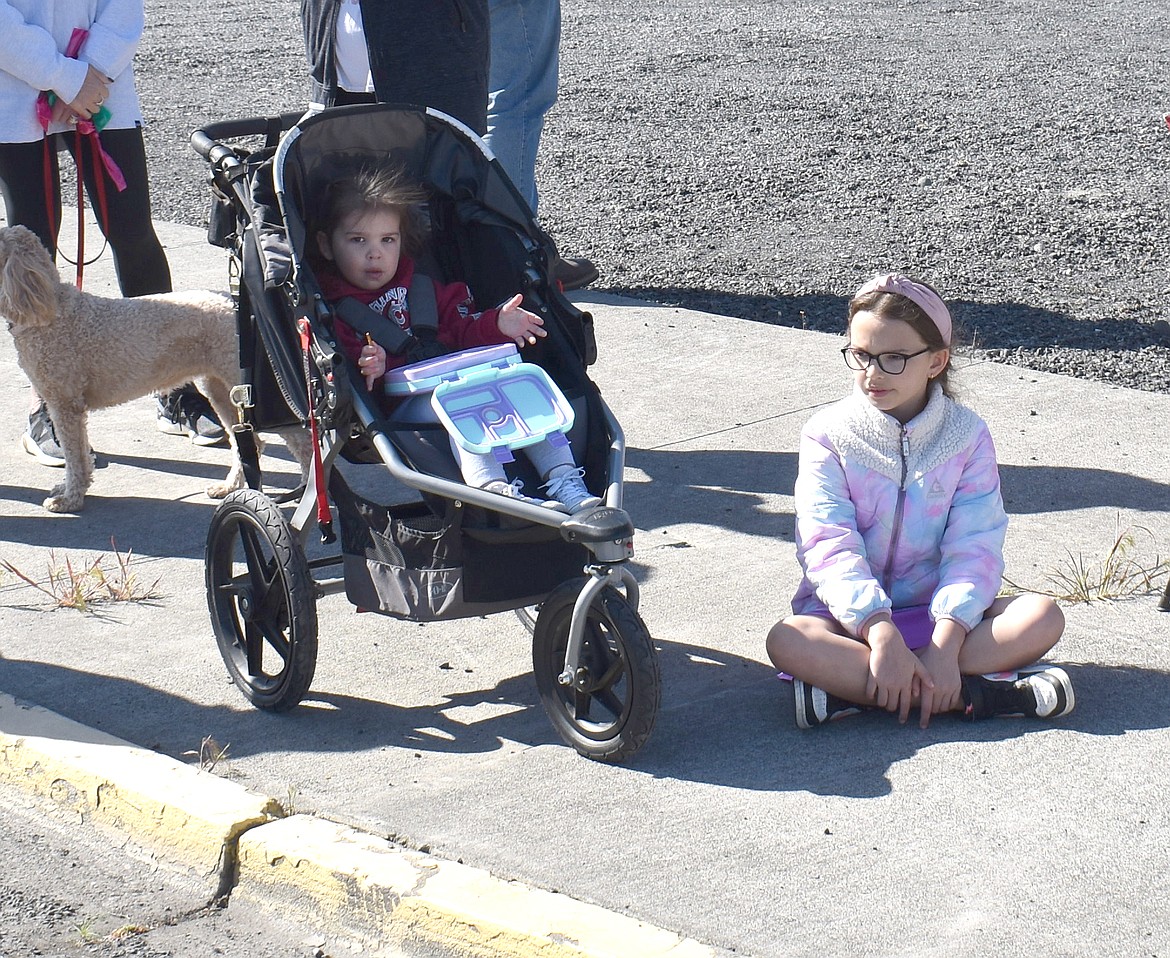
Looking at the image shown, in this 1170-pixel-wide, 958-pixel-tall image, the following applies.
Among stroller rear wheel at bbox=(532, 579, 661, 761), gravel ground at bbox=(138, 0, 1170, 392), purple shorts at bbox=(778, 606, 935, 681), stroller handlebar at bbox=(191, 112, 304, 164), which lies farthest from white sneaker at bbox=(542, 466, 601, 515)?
gravel ground at bbox=(138, 0, 1170, 392)

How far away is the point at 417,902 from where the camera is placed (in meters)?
3.10

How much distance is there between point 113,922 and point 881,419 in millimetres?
2193

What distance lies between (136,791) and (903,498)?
79.4 inches

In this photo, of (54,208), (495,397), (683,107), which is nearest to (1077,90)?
(683,107)

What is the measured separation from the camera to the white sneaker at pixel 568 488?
3679 mm

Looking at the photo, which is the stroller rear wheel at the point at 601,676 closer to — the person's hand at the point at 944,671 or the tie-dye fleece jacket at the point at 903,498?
the tie-dye fleece jacket at the point at 903,498

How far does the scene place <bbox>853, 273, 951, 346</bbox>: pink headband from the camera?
12.5 feet

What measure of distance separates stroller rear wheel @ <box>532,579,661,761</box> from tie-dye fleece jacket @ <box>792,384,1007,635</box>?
62 centimetres

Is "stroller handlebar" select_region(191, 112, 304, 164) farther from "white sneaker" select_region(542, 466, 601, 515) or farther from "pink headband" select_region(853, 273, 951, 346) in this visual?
"pink headband" select_region(853, 273, 951, 346)

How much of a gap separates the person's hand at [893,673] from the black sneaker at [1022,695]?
0.43 feet

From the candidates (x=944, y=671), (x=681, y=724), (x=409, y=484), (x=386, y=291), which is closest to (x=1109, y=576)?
(x=944, y=671)

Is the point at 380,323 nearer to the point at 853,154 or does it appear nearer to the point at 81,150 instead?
the point at 81,150

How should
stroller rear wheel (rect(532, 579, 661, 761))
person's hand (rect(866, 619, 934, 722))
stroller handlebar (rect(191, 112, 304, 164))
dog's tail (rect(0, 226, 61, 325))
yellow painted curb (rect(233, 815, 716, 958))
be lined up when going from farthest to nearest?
dog's tail (rect(0, 226, 61, 325)) < stroller handlebar (rect(191, 112, 304, 164)) < person's hand (rect(866, 619, 934, 722)) < stroller rear wheel (rect(532, 579, 661, 761)) < yellow painted curb (rect(233, 815, 716, 958))

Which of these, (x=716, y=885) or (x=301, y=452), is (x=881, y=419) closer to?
(x=716, y=885)
